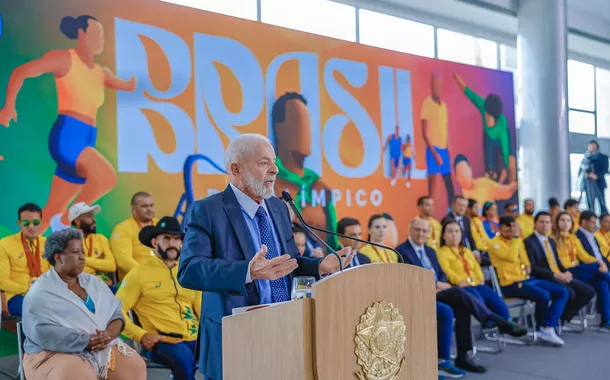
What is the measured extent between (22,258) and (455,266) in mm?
3504

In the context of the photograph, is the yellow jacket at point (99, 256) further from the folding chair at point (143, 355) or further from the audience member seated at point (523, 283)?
the audience member seated at point (523, 283)

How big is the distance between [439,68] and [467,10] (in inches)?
130

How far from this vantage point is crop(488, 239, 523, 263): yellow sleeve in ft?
20.4

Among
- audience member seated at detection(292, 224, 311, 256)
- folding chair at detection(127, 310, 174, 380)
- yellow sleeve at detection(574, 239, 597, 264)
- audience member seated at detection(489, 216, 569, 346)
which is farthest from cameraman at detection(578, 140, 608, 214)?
folding chair at detection(127, 310, 174, 380)

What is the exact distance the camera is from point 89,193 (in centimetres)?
521

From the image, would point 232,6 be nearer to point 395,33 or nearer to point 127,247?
point 395,33

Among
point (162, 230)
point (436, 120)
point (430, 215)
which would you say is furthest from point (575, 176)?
point (162, 230)

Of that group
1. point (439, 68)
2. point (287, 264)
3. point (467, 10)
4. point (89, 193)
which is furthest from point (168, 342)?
point (467, 10)

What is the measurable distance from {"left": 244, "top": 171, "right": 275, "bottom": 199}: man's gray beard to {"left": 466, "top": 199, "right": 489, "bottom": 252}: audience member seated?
5.72 metres

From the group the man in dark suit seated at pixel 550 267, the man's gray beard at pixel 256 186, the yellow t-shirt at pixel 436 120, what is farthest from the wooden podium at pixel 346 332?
the yellow t-shirt at pixel 436 120

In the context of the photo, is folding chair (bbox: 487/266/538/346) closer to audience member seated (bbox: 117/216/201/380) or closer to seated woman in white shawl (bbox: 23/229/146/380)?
audience member seated (bbox: 117/216/201/380)

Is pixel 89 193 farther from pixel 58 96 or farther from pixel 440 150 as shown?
pixel 440 150

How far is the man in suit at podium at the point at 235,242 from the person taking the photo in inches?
72.3

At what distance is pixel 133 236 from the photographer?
524 centimetres
